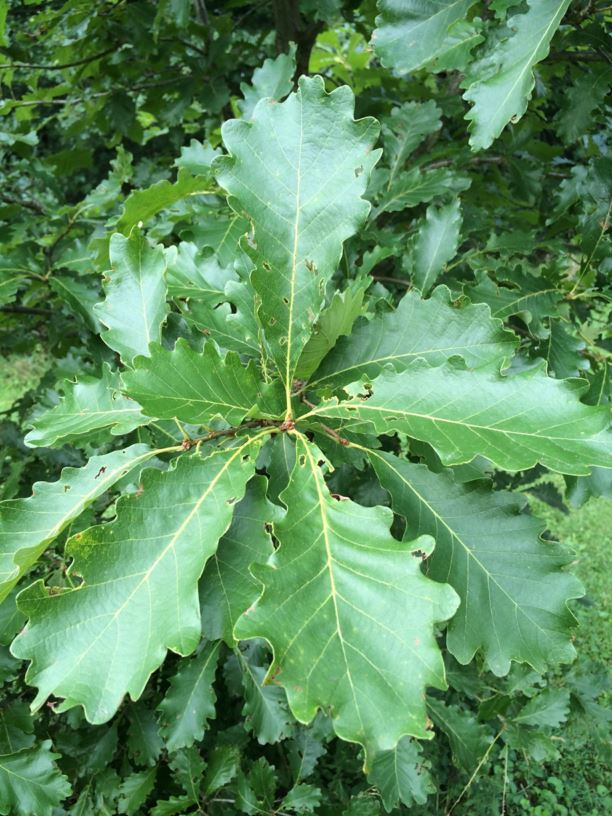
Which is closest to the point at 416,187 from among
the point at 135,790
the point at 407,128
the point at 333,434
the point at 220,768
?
the point at 407,128

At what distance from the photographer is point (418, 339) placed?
1.10 metres

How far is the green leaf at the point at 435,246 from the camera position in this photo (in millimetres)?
1389

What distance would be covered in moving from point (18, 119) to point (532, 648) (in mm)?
2606

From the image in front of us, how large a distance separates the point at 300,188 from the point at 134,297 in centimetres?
33

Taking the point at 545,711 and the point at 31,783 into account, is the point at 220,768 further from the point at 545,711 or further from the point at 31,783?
the point at 545,711

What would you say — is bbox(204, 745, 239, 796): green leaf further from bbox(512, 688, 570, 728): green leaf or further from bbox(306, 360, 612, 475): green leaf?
bbox(306, 360, 612, 475): green leaf

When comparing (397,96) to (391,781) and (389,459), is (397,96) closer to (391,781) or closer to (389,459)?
(389,459)

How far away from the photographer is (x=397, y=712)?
720 millimetres

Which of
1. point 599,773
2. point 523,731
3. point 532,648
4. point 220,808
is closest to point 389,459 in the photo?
point 532,648

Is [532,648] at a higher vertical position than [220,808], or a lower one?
higher

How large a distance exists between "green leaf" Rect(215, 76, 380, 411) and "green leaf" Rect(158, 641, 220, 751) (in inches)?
31.6

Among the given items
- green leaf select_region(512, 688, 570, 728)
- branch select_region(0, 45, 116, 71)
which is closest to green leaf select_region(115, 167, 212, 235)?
branch select_region(0, 45, 116, 71)

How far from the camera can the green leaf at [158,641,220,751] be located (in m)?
1.46

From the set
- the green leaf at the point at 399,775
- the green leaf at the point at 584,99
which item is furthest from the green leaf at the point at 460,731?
the green leaf at the point at 584,99
